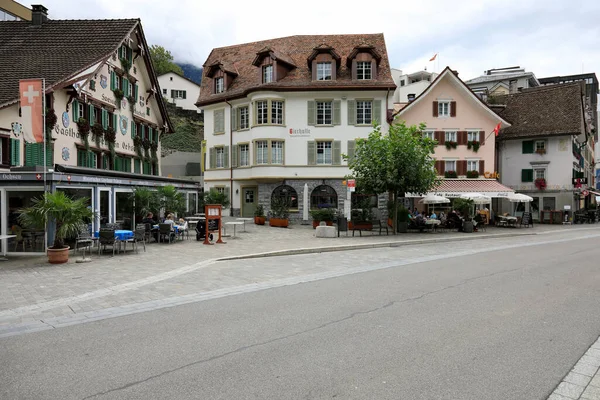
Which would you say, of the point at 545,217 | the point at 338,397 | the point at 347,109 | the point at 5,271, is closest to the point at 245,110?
the point at 347,109

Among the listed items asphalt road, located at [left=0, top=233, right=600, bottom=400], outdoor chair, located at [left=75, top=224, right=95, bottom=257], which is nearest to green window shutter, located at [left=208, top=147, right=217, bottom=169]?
outdoor chair, located at [left=75, top=224, right=95, bottom=257]

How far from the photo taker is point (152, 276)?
9977mm

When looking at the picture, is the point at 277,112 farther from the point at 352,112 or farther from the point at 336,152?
the point at 352,112

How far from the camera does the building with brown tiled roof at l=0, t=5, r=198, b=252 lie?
43.9 feet

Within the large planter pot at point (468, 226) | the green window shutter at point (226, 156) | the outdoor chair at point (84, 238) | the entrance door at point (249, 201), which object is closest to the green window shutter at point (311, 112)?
the entrance door at point (249, 201)

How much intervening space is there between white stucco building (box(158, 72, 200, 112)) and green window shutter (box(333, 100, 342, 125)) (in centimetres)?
3730

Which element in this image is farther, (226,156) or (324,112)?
(226,156)

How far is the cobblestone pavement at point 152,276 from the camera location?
709 centimetres

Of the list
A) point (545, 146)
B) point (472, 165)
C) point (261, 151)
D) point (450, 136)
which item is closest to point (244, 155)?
point (261, 151)

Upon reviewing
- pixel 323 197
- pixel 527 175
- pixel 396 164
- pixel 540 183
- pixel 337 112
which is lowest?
pixel 323 197

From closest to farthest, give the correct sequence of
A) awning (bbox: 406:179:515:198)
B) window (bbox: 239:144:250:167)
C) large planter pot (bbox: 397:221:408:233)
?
large planter pot (bbox: 397:221:408:233), awning (bbox: 406:179:515:198), window (bbox: 239:144:250:167)

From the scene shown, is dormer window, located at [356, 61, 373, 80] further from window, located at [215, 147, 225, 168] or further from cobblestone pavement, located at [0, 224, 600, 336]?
cobblestone pavement, located at [0, 224, 600, 336]

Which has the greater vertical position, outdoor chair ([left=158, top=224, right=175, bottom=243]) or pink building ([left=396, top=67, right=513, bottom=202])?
pink building ([left=396, top=67, right=513, bottom=202])

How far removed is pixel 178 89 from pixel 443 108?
43394 millimetres
